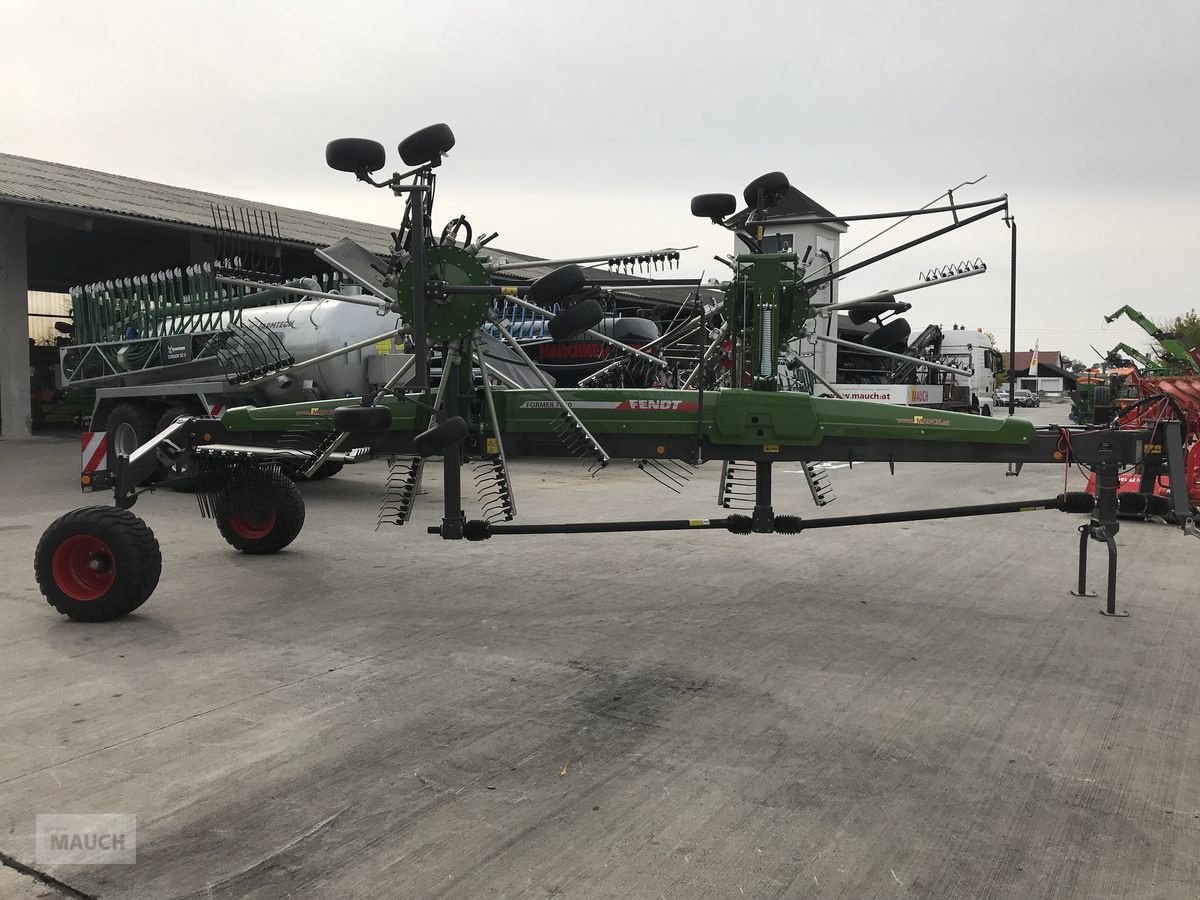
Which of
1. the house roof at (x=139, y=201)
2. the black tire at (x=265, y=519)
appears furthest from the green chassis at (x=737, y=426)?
the house roof at (x=139, y=201)

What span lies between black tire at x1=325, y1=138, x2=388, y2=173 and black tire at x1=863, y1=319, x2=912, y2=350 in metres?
3.33

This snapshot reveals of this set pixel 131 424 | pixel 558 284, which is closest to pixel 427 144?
pixel 558 284

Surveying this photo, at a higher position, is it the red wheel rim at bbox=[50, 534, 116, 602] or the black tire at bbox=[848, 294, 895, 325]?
the black tire at bbox=[848, 294, 895, 325]

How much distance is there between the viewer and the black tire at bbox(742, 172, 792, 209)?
5871 millimetres

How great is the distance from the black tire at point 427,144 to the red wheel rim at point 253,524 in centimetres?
328

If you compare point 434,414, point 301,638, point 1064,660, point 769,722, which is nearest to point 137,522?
point 301,638

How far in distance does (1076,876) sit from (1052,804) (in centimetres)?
48

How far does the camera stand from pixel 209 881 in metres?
2.75

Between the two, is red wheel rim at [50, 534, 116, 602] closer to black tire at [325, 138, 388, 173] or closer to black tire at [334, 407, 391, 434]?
A: black tire at [334, 407, 391, 434]

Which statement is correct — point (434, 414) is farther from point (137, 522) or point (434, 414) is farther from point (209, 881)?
point (209, 881)

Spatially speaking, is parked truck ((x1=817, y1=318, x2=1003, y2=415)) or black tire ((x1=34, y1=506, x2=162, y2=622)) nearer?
black tire ((x1=34, y1=506, x2=162, y2=622))

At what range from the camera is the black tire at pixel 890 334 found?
20.5 feet

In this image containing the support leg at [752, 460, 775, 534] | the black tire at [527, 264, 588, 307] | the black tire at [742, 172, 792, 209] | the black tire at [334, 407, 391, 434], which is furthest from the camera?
the black tire at [742, 172, 792, 209]

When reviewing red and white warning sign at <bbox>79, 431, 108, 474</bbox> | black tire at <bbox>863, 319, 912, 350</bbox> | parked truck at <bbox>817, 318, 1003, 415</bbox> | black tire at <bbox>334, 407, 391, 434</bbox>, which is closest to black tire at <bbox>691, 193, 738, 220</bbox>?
black tire at <bbox>863, 319, 912, 350</bbox>
